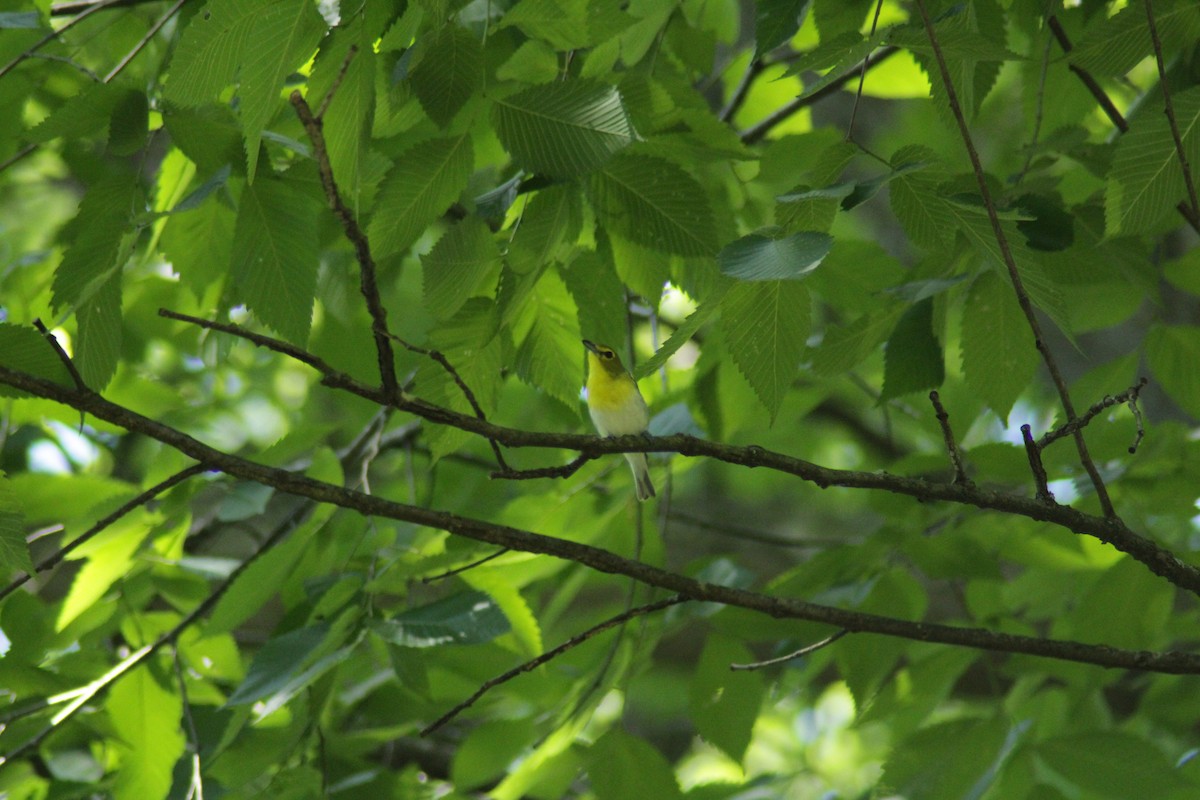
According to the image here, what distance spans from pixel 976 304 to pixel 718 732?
1.41m

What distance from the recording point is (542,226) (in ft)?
7.24

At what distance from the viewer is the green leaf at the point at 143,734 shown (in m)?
2.93

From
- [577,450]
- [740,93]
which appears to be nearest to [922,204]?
[577,450]

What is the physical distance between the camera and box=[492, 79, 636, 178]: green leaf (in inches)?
75.2

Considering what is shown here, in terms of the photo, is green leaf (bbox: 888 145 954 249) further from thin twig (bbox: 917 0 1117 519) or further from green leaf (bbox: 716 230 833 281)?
green leaf (bbox: 716 230 833 281)

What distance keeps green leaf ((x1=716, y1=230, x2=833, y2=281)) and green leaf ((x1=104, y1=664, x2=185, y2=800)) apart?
2.30m

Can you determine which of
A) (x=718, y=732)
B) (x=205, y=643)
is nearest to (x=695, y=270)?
(x=718, y=732)

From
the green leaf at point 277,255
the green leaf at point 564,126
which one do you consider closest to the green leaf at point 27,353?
the green leaf at point 277,255

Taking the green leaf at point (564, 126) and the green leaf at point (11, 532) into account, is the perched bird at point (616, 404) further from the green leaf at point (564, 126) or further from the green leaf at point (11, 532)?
the green leaf at point (11, 532)

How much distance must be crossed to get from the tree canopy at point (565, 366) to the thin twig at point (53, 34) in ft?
0.11

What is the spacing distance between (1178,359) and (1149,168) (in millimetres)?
1000

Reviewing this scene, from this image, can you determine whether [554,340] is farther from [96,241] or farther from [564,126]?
[96,241]

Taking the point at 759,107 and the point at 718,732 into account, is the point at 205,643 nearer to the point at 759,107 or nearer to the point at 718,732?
the point at 718,732

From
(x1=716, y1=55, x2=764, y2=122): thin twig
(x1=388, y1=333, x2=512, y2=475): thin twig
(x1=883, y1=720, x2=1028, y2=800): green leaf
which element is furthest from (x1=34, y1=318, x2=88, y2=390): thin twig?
(x1=716, y1=55, x2=764, y2=122): thin twig
